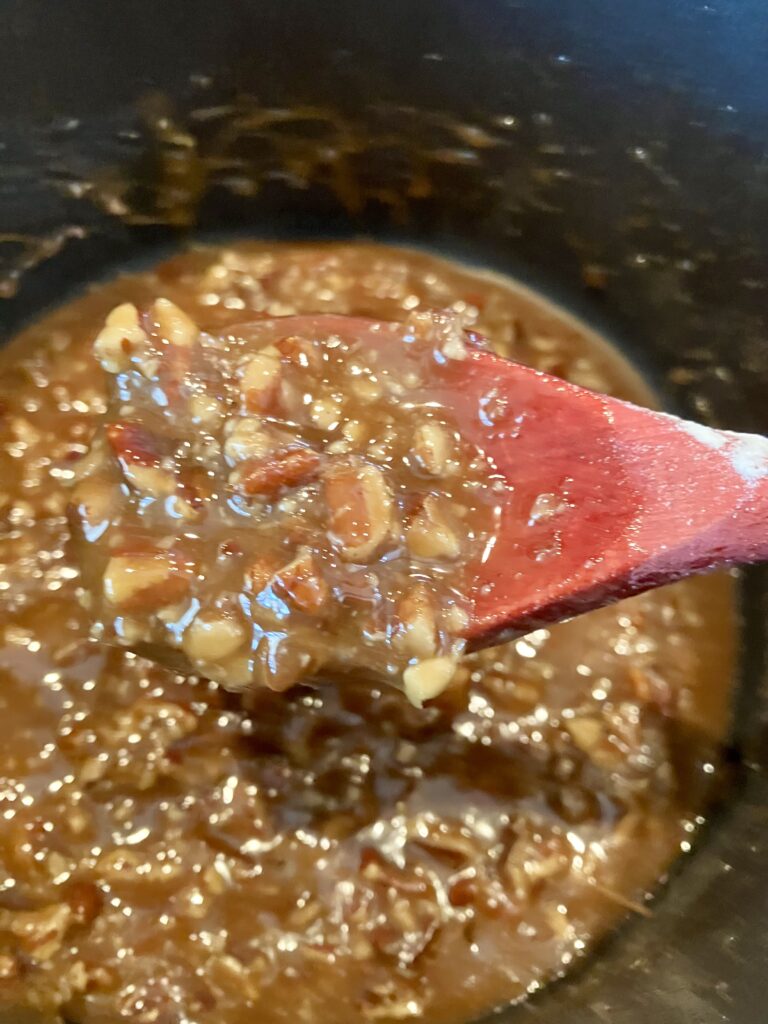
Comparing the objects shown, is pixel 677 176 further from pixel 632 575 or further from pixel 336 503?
pixel 336 503

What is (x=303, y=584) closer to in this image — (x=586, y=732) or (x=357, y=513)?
(x=357, y=513)

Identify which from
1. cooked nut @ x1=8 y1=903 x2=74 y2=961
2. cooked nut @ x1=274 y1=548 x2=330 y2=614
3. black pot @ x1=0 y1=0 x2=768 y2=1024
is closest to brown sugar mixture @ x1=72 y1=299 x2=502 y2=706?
cooked nut @ x1=274 y1=548 x2=330 y2=614

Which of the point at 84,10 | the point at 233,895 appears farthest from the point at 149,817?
the point at 84,10

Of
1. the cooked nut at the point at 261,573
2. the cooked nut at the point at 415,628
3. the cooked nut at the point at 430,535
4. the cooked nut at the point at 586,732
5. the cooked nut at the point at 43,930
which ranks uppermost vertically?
the cooked nut at the point at 430,535

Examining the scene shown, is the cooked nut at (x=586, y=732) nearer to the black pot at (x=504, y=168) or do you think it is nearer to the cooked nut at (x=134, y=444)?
the black pot at (x=504, y=168)

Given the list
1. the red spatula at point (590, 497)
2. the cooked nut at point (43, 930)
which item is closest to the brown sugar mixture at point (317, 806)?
the cooked nut at point (43, 930)
